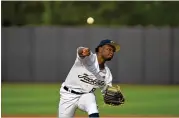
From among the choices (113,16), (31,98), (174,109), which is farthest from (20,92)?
(113,16)

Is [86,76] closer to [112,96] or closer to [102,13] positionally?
[112,96]

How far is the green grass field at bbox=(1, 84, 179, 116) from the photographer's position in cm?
1138

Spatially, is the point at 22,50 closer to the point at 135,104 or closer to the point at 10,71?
the point at 10,71

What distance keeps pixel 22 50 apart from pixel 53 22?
2.32 m

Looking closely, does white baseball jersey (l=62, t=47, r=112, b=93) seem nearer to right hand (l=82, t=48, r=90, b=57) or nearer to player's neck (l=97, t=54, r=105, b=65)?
player's neck (l=97, t=54, r=105, b=65)

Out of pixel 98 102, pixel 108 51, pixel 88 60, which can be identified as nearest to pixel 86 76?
pixel 88 60

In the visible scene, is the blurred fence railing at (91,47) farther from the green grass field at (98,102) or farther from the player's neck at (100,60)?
the player's neck at (100,60)

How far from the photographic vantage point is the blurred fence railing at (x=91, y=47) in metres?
19.6

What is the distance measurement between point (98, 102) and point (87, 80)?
6931mm

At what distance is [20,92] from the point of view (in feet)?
51.8

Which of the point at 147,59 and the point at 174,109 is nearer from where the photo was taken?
the point at 174,109

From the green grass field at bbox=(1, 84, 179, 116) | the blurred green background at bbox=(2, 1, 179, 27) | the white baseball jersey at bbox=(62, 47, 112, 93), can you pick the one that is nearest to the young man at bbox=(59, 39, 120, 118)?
the white baseball jersey at bbox=(62, 47, 112, 93)

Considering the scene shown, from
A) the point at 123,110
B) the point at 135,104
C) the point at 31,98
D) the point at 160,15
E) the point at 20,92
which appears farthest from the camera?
the point at 160,15

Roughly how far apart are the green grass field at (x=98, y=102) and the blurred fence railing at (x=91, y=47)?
106 inches
